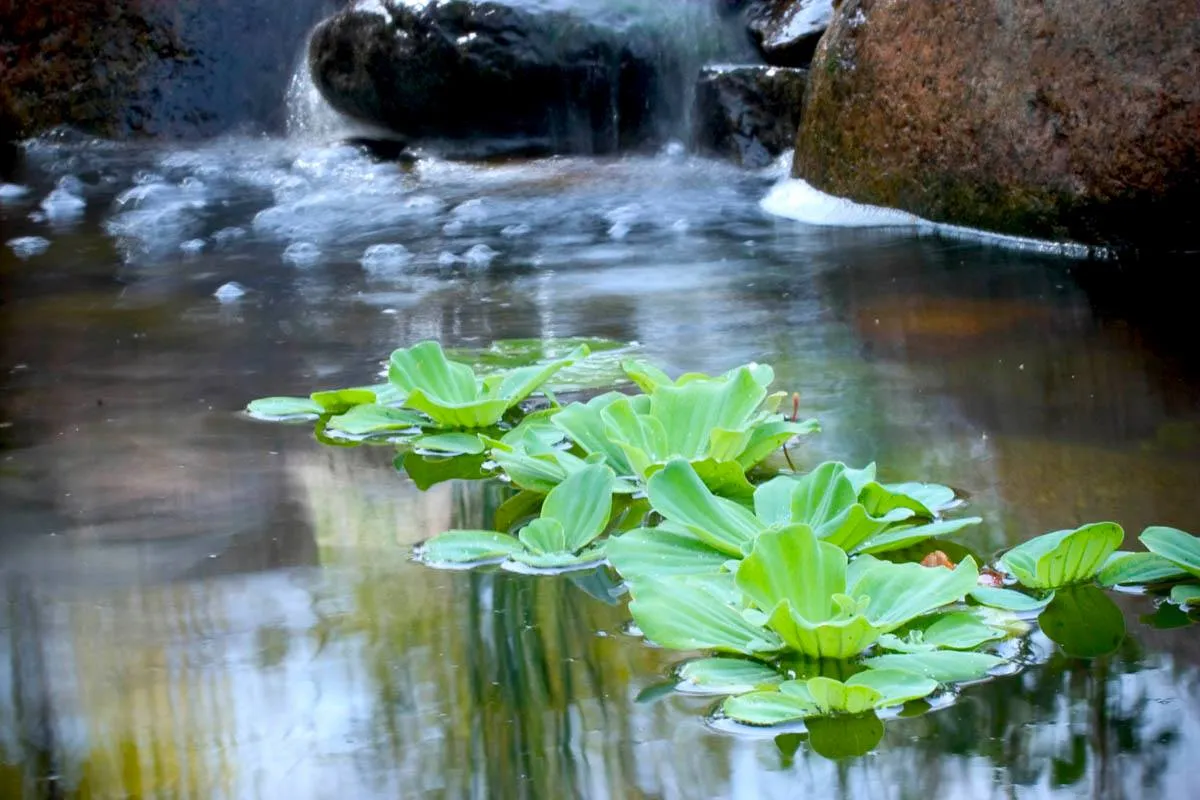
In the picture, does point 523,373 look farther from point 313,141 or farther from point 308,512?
point 313,141

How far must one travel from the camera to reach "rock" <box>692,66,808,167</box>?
550 centimetres

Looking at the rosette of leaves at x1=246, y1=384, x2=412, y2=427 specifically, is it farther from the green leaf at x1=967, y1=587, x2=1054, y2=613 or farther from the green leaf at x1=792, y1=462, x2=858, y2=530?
the green leaf at x1=967, y1=587, x2=1054, y2=613

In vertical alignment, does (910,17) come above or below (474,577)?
above

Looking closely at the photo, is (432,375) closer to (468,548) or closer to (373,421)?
(373,421)

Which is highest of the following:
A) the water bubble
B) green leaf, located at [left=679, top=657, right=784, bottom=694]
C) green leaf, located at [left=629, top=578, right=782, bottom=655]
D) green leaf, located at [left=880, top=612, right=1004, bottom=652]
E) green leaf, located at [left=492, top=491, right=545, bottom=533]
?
green leaf, located at [left=629, top=578, right=782, bottom=655]

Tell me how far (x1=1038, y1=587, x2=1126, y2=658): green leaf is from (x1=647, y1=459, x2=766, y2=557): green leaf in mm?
339

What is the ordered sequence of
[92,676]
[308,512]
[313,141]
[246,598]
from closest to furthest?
[92,676], [246,598], [308,512], [313,141]

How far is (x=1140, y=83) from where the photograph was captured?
3619 mm

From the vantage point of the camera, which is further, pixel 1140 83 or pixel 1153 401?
pixel 1140 83

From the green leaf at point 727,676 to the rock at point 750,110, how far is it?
4197 millimetres

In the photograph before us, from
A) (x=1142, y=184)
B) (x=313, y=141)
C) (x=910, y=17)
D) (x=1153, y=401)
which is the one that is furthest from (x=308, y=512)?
(x=313, y=141)

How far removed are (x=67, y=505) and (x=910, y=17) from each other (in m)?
2.95

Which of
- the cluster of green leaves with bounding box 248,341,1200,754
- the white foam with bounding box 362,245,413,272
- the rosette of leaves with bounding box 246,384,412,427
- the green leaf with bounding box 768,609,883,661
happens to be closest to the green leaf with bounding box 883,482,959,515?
the cluster of green leaves with bounding box 248,341,1200,754

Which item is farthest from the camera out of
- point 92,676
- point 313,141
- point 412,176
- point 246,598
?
point 313,141
